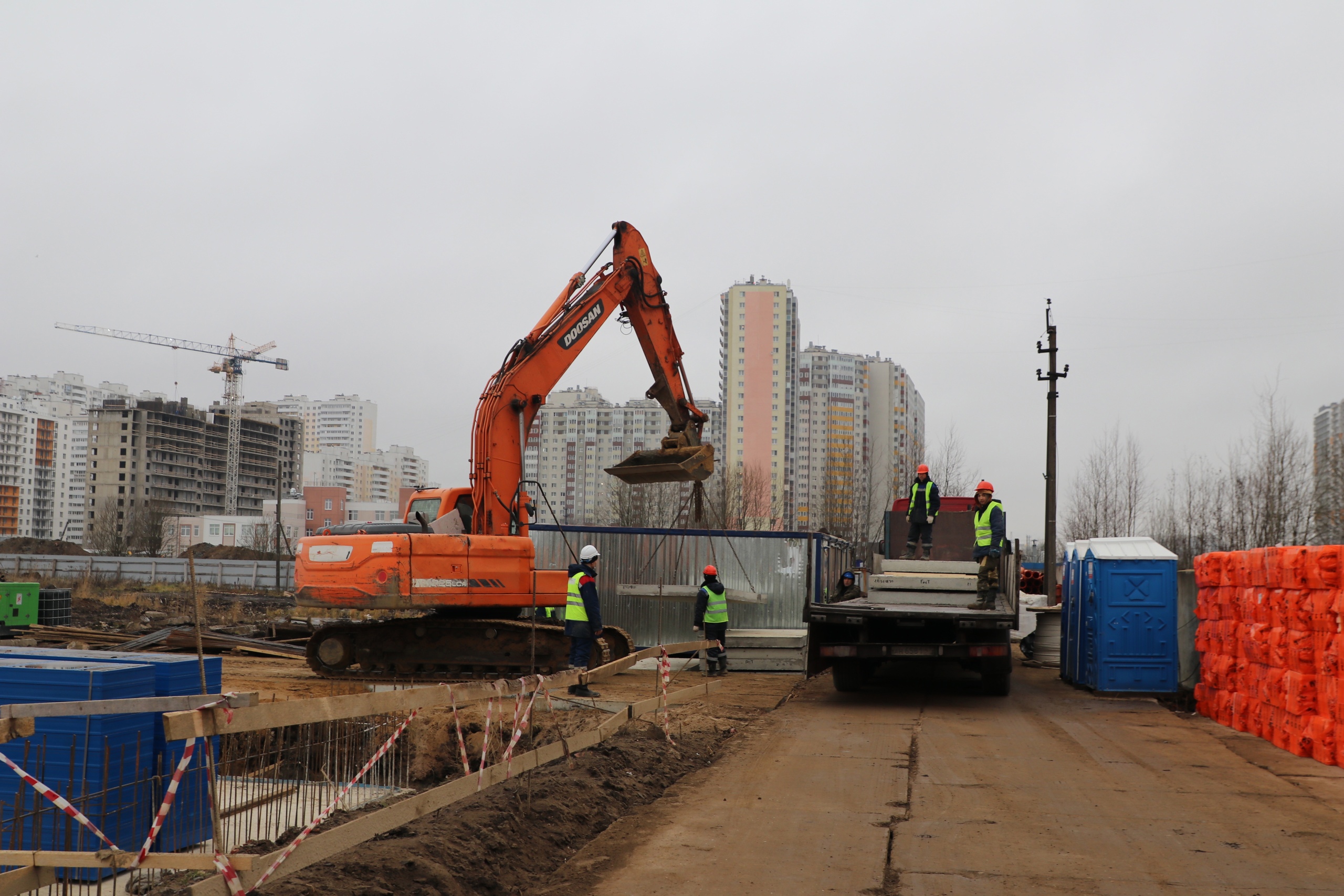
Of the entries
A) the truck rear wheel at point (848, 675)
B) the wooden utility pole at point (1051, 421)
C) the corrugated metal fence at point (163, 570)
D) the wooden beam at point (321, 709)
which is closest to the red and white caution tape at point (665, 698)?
the wooden beam at point (321, 709)

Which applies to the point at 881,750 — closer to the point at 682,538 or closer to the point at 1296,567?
the point at 1296,567

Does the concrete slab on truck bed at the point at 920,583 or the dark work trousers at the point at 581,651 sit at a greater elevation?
the concrete slab on truck bed at the point at 920,583

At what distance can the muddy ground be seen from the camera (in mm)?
5613

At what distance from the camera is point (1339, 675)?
9.16m

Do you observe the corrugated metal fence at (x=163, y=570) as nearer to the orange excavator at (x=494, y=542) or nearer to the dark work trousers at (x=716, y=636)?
the orange excavator at (x=494, y=542)

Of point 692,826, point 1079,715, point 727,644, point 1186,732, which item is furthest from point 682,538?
point 692,826

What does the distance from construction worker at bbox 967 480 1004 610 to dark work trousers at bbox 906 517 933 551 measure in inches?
68.2

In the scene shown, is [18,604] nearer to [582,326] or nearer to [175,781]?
[582,326]

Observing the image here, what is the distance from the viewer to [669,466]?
14.0 m

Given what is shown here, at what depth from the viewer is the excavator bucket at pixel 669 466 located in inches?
552

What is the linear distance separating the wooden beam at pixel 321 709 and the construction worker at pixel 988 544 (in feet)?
25.4

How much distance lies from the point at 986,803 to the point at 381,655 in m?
10.7

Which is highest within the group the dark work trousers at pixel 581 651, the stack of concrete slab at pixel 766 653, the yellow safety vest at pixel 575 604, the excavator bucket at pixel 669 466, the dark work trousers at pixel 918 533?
the excavator bucket at pixel 669 466

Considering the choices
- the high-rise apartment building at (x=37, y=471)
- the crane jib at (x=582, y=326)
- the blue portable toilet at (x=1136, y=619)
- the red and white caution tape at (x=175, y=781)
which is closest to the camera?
the red and white caution tape at (x=175, y=781)
